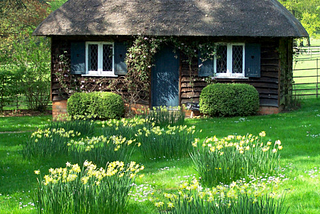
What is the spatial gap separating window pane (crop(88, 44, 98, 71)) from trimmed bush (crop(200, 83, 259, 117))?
4.46m

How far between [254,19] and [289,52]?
301 cm

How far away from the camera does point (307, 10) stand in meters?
50.5

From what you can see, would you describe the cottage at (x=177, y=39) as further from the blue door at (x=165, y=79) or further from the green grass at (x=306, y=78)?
the green grass at (x=306, y=78)

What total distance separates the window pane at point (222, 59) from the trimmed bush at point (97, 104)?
12.7 feet

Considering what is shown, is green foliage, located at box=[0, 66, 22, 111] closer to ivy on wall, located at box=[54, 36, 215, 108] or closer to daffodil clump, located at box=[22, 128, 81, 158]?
ivy on wall, located at box=[54, 36, 215, 108]

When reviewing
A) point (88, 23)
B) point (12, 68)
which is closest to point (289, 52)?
point (88, 23)

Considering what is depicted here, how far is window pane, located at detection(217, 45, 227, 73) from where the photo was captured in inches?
635

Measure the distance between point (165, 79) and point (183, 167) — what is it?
29.7 feet

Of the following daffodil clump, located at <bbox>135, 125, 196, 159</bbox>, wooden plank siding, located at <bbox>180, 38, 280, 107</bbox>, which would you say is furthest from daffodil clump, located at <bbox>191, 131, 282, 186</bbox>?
wooden plank siding, located at <bbox>180, 38, 280, 107</bbox>

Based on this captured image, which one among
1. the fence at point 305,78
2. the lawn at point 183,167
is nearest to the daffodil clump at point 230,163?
the lawn at point 183,167

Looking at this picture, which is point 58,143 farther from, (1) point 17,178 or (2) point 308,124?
(2) point 308,124

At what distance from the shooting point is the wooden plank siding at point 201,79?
1581 centimetres

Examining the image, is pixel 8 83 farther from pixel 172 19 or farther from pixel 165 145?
pixel 165 145

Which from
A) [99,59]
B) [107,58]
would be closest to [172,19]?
[107,58]
